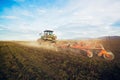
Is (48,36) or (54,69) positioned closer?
(54,69)

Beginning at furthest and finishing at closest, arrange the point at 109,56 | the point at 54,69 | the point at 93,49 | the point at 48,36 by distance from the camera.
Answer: the point at 48,36 → the point at 93,49 → the point at 109,56 → the point at 54,69

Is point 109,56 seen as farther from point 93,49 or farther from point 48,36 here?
point 48,36

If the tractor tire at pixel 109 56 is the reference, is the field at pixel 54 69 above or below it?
below

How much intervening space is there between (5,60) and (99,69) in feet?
38.5

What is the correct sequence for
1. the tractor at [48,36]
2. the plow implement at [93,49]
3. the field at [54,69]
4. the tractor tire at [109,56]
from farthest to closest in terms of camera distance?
the tractor at [48,36]
the plow implement at [93,49]
the tractor tire at [109,56]
the field at [54,69]

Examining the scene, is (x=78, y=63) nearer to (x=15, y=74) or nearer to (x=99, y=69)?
(x=99, y=69)

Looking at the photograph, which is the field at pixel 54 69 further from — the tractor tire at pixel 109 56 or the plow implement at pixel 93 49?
the plow implement at pixel 93 49

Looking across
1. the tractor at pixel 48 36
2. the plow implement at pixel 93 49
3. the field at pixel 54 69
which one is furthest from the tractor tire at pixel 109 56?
the tractor at pixel 48 36

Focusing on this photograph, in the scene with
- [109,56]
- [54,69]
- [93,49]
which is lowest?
[54,69]

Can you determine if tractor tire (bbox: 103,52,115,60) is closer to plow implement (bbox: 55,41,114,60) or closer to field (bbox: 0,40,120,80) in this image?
plow implement (bbox: 55,41,114,60)

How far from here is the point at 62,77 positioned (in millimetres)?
14992

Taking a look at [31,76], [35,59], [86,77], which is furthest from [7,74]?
[86,77]

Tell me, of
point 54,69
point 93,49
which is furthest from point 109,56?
point 54,69

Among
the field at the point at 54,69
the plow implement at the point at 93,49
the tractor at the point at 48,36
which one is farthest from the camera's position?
the tractor at the point at 48,36
